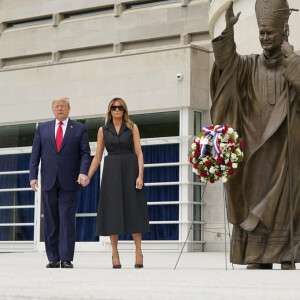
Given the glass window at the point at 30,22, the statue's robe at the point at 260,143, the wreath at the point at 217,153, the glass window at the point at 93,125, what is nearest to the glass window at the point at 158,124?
the glass window at the point at 93,125

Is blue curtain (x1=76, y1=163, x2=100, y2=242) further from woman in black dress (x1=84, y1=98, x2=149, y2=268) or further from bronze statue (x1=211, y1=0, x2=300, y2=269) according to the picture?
bronze statue (x1=211, y1=0, x2=300, y2=269)

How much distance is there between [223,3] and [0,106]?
25.4ft

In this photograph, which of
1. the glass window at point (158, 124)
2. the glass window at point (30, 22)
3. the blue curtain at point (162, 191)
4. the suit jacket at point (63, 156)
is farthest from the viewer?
the glass window at point (30, 22)

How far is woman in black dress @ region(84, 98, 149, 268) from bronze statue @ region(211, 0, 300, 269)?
1.14 metres

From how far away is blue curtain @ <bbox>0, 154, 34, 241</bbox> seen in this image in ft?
85.3

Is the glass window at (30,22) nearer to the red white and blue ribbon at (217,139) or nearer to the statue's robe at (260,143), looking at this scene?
the statue's robe at (260,143)

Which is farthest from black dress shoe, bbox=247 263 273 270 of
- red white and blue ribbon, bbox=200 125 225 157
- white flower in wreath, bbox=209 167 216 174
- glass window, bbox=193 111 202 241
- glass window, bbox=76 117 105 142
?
glass window, bbox=76 117 105 142

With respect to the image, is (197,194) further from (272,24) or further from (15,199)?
(272,24)

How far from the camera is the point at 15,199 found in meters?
26.4

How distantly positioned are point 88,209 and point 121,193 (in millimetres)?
14087

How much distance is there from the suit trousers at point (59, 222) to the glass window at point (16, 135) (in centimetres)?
1506

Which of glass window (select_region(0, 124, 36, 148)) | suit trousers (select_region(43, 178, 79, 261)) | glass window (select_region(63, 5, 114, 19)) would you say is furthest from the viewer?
glass window (select_region(63, 5, 114, 19))

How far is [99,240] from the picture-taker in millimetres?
24547

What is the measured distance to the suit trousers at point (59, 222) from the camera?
11086 millimetres
